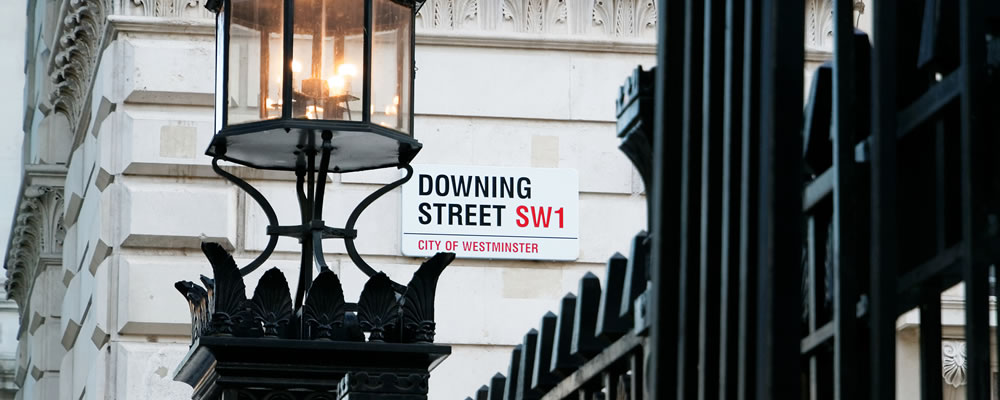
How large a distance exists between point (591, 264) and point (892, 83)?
9.09 meters

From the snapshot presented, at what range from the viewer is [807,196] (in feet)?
6.93

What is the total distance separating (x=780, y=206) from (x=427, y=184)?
8.64m

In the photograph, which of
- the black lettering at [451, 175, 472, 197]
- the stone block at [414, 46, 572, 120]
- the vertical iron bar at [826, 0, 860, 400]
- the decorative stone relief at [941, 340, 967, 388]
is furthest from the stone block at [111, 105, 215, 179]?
the vertical iron bar at [826, 0, 860, 400]

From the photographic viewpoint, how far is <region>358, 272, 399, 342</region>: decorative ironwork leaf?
4613mm

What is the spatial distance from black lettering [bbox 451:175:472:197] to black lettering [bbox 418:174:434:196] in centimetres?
11

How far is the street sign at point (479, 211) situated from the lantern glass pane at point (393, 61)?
5038mm

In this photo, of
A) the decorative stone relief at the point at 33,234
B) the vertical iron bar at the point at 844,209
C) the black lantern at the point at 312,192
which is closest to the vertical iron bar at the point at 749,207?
the vertical iron bar at the point at 844,209

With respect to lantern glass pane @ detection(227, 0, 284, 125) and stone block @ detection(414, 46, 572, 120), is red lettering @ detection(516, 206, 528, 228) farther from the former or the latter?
lantern glass pane @ detection(227, 0, 284, 125)

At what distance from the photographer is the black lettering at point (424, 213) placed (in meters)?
10.7

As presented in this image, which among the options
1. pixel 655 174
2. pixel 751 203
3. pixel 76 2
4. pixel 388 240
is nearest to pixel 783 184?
pixel 751 203

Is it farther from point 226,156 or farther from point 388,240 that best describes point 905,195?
point 388,240

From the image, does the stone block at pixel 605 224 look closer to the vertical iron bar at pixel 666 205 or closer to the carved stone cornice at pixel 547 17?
the carved stone cornice at pixel 547 17

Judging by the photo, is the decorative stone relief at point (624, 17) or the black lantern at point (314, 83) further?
the decorative stone relief at point (624, 17)

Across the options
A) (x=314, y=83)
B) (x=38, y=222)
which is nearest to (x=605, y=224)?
(x=314, y=83)
